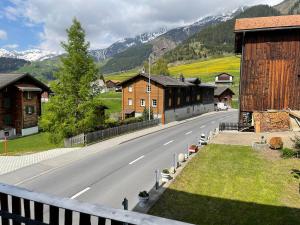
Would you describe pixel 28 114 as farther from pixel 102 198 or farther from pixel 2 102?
pixel 102 198

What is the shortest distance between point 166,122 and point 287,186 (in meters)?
39.5

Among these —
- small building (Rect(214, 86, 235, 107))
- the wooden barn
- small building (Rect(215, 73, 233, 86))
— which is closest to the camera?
the wooden barn

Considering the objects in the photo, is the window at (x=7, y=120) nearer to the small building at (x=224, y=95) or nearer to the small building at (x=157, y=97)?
the small building at (x=157, y=97)

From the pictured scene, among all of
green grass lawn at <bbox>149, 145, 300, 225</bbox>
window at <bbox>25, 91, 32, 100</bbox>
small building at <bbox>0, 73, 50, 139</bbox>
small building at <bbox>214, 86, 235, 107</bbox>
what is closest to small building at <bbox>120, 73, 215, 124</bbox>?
small building at <bbox>0, 73, 50, 139</bbox>

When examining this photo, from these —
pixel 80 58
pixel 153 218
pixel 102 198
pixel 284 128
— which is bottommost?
pixel 102 198

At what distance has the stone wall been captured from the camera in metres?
32.6

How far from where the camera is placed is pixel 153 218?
2.55 m

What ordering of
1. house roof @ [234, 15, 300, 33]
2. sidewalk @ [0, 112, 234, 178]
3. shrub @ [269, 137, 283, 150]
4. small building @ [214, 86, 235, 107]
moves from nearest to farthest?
shrub @ [269, 137, 283, 150] → sidewalk @ [0, 112, 234, 178] → house roof @ [234, 15, 300, 33] → small building @ [214, 86, 235, 107]

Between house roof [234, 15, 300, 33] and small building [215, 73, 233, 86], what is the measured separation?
79.9 metres

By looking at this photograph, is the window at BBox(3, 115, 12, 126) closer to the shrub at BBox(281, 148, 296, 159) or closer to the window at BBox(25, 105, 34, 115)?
→ the window at BBox(25, 105, 34, 115)

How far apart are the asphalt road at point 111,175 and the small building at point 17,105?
21.7 meters

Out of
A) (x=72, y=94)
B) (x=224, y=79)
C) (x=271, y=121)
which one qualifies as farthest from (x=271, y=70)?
(x=224, y=79)

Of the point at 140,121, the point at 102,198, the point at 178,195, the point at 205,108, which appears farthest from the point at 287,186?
the point at 205,108

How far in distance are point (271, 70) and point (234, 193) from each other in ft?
71.3
